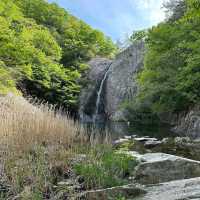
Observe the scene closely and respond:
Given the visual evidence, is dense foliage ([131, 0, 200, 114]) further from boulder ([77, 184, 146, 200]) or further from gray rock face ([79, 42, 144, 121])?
boulder ([77, 184, 146, 200])

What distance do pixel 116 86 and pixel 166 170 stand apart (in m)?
23.0

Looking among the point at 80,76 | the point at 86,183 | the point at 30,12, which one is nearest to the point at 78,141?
the point at 86,183

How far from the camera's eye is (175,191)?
140 inches

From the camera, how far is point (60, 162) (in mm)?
5375

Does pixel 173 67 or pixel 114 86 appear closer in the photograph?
pixel 173 67

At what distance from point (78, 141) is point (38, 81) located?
17.7 metres

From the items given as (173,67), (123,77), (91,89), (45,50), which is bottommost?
(173,67)

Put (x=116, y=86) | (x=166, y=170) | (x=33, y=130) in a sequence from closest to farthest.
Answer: (x=166, y=170), (x=33, y=130), (x=116, y=86)

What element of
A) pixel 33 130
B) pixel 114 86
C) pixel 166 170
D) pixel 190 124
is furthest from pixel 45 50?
pixel 166 170

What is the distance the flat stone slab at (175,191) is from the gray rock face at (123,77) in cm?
2303

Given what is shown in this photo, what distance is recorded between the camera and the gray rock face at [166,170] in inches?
206

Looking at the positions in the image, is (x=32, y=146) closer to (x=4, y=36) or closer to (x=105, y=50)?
(x=4, y=36)

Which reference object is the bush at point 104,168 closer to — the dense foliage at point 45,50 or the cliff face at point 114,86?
the dense foliage at point 45,50

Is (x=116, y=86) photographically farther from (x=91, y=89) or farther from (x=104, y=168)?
(x=104, y=168)
